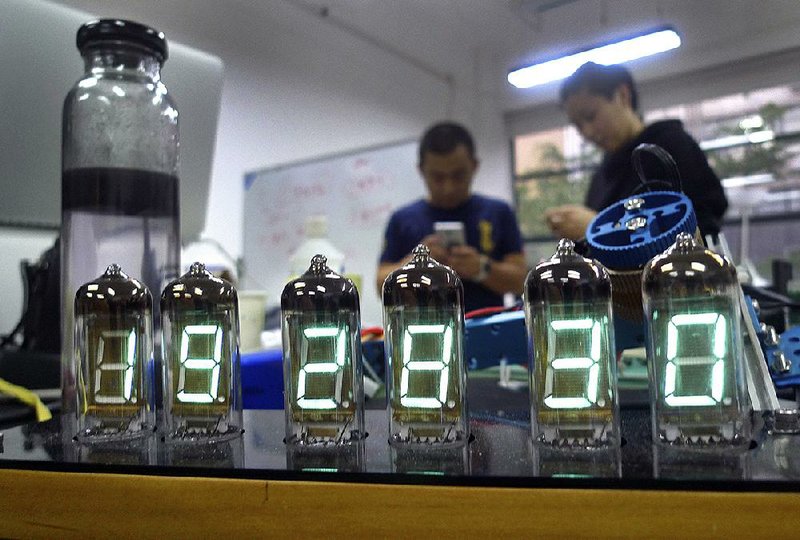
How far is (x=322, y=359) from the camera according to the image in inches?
19.8

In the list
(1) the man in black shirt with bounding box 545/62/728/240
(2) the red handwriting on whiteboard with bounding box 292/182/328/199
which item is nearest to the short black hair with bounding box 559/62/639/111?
(1) the man in black shirt with bounding box 545/62/728/240

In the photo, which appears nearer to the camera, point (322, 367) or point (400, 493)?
point (400, 493)

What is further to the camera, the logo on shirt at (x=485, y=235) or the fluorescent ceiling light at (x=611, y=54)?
the fluorescent ceiling light at (x=611, y=54)

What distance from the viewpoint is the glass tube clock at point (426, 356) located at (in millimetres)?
473

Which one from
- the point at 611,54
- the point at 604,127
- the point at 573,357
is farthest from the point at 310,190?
the point at 573,357

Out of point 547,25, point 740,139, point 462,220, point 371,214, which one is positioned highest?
point 547,25

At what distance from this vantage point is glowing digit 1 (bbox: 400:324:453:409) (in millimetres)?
477

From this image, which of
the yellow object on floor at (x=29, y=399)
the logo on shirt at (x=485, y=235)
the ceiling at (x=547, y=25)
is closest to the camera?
the yellow object on floor at (x=29, y=399)

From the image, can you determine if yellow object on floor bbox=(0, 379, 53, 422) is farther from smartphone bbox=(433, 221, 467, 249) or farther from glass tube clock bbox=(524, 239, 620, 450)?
smartphone bbox=(433, 221, 467, 249)

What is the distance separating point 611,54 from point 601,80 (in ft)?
5.46

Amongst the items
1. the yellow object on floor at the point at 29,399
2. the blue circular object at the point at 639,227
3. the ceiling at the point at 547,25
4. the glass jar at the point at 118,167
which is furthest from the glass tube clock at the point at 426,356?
the ceiling at the point at 547,25

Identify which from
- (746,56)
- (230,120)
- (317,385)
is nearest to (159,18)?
(230,120)

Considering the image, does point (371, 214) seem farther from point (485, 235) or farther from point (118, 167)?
point (118, 167)

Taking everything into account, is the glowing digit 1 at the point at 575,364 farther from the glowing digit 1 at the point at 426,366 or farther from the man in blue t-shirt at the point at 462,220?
the man in blue t-shirt at the point at 462,220
